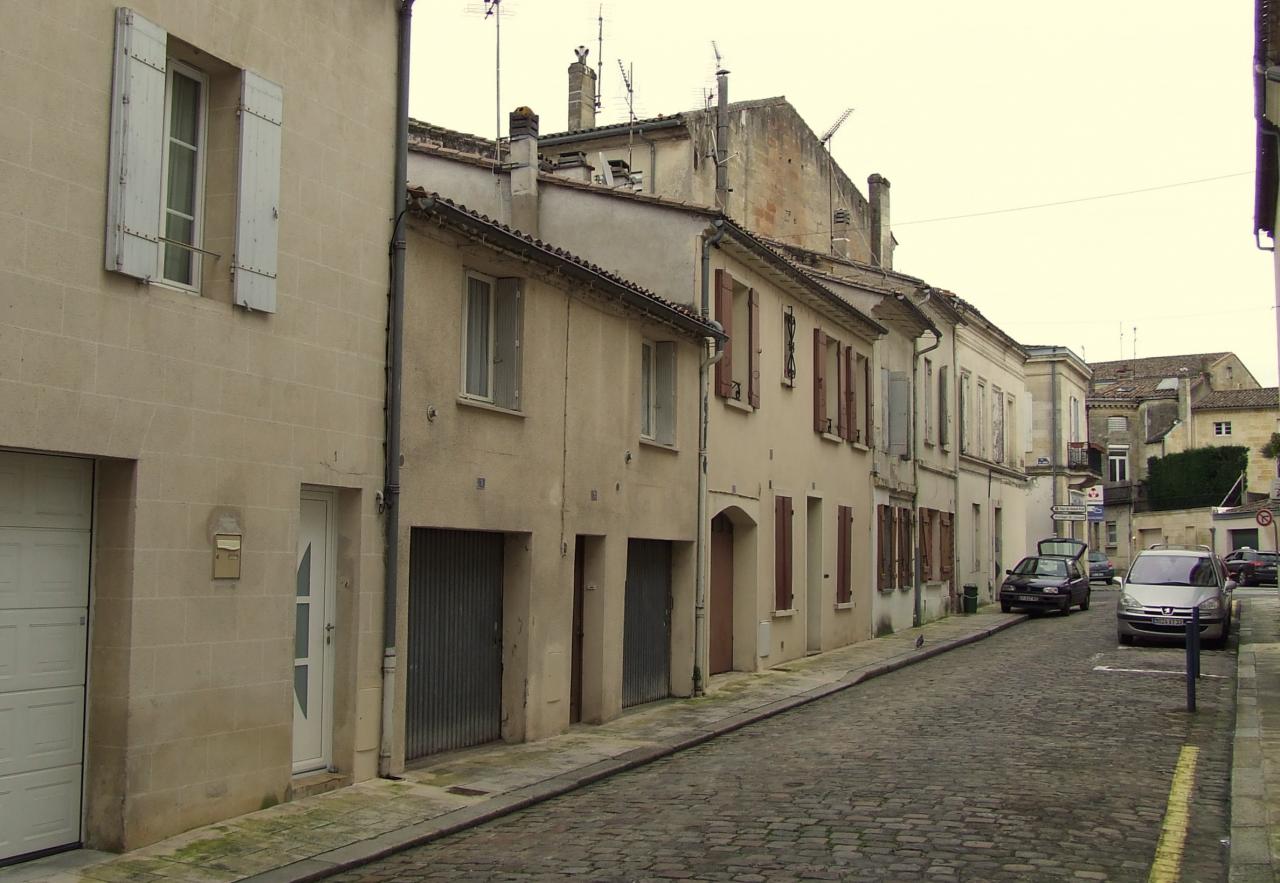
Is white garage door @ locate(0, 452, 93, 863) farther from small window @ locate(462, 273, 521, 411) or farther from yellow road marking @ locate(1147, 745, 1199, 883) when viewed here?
yellow road marking @ locate(1147, 745, 1199, 883)

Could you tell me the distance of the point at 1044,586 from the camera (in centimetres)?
2842

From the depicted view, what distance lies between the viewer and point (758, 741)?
12375mm

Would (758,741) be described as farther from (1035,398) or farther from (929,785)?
(1035,398)

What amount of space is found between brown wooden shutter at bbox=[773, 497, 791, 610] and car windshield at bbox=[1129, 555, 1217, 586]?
270 inches

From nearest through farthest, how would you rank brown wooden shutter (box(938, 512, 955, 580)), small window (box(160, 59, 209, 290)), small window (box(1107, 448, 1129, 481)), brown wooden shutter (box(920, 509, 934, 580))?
1. small window (box(160, 59, 209, 290))
2. brown wooden shutter (box(920, 509, 934, 580))
3. brown wooden shutter (box(938, 512, 955, 580))
4. small window (box(1107, 448, 1129, 481))

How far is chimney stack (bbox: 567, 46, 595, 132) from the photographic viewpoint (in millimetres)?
27203

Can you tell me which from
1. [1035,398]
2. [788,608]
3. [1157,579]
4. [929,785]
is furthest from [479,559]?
[1035,398]

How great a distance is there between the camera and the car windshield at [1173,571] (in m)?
21.5

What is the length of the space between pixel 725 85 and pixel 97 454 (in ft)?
53.2

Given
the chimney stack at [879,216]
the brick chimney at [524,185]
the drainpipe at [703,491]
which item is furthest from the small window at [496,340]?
the chimney stack at [879,216]

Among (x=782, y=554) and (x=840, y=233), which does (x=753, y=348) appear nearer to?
(x=782, y=554)

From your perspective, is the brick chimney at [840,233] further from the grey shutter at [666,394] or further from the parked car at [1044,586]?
the grey shutter at [666,394]

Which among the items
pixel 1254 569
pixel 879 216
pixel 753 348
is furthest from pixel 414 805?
pixel 1254 569

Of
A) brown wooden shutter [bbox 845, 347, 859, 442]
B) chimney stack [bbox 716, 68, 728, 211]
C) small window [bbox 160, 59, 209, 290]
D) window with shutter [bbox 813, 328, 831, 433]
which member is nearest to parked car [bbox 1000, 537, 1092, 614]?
brown wooden shutter [bbox 845, 347, 859, 442]
